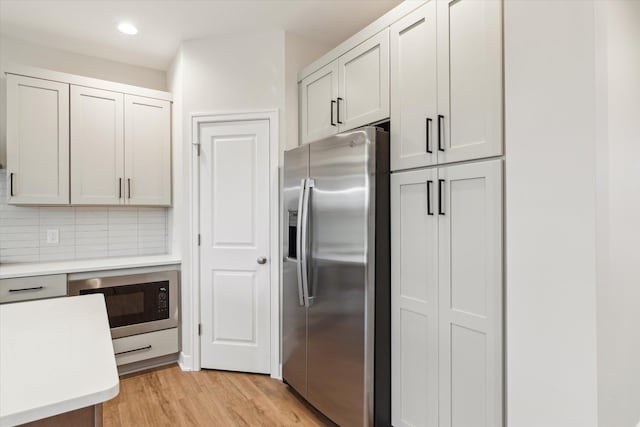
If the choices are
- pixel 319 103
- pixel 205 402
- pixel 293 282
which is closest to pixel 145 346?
pixel 205 402

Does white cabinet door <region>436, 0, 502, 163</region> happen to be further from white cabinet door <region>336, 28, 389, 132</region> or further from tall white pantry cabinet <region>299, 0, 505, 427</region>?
white cabinet door <region>336, 28, 389, 132</region>

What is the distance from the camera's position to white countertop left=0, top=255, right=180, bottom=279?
2.50 meters

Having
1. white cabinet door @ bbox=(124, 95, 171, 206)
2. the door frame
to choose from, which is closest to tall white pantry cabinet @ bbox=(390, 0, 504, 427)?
the door frame

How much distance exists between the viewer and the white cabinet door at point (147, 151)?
3.12 m

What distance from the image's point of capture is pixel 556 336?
3.86ft

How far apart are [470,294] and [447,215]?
0.37 m

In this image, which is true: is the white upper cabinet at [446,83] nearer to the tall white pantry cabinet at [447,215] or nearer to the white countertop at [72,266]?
the tall white pantry cabinet at [447,215]

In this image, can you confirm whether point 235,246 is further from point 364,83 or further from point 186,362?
point 364,83

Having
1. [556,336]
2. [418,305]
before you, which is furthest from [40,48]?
[556,336]

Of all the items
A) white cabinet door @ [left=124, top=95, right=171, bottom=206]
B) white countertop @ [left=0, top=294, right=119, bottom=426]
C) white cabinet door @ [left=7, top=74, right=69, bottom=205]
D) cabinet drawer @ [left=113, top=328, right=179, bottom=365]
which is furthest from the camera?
white cabinet door @ [left=124, top=95, right=171, bottom=206]

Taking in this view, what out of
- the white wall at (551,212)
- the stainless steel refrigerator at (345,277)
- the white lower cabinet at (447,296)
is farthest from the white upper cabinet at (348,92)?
the white wall at (551,212)

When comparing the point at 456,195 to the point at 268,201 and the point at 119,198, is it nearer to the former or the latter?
the point at 268,201

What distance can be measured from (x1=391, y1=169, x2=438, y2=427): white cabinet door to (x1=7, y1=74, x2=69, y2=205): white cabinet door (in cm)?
262

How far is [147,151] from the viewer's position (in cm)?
320
